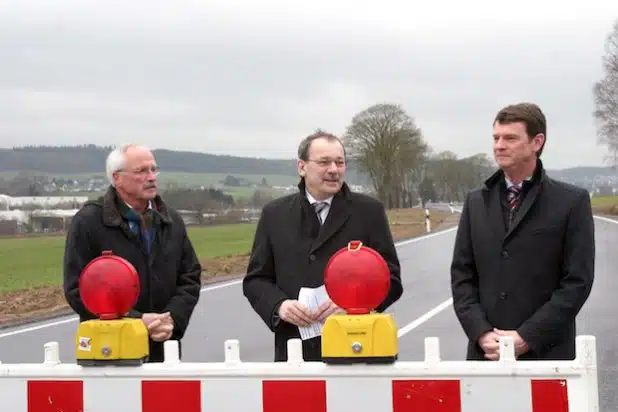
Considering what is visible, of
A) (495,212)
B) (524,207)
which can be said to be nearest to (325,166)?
(495,212)

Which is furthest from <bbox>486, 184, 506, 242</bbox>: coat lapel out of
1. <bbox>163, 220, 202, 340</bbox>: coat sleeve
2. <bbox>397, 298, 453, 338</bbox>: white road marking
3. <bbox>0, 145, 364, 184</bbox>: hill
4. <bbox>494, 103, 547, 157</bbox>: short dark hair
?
<bbox>0, 145, 364, 184</bbox>: hill

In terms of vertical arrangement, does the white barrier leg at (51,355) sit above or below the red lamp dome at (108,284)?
below

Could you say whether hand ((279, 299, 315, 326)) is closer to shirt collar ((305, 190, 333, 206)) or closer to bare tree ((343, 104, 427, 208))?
shirt collar ((305, 190, 333, 206))

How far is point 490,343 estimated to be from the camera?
13.4 ft

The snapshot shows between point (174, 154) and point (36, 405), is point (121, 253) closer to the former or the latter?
point (36, 405)

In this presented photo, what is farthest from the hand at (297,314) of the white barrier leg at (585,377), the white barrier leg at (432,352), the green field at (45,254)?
the green field at (45,254)

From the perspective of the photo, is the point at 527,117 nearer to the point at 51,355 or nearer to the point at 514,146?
the point at 514,146

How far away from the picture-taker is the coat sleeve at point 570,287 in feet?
13.3

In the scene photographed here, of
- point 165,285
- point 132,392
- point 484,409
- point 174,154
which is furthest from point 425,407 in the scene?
point 174,154

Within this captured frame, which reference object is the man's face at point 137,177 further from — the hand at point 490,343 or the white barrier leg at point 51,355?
the hand at point 490,343

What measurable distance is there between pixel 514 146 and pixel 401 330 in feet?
28.7

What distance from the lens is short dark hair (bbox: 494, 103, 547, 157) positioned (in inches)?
166

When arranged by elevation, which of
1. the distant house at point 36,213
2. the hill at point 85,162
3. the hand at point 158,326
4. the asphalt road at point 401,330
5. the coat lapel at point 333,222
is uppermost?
the hill at point 85,162

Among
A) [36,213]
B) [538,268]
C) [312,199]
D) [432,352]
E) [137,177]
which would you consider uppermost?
[36,213]
